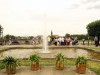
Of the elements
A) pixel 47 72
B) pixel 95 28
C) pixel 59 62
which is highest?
pixel 95 28

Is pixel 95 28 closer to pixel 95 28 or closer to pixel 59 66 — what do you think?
pixel 95 28

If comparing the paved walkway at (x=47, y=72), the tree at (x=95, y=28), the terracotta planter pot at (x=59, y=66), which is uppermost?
the tree at (x=95, y=28)

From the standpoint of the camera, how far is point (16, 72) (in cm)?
1027

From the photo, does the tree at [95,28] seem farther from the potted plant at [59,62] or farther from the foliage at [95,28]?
the potted plant at [59,62]

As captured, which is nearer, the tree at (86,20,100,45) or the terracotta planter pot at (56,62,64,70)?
the terracotta planter pot at (56,62,64,70)

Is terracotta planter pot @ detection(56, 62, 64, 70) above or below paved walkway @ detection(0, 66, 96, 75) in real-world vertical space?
above

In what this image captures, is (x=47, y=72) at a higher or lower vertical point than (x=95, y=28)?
lower

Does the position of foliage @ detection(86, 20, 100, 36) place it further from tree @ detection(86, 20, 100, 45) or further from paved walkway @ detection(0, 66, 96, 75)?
paved walkway @ detection(0, 66, 96, 75)

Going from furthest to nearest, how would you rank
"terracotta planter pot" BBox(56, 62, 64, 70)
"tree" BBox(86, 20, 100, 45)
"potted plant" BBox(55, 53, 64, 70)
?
"tree" BBox(86, 20, 100, 45), "terracotta planter pot" BBox(56, 62, 64, 70), "potted plant" BBox(55, 53, 64, 70)

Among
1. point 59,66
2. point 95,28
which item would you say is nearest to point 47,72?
point 59,66

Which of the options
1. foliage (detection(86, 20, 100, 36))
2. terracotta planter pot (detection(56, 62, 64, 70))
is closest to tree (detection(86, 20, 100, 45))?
foliage (detection(86, 20, 100, 36))

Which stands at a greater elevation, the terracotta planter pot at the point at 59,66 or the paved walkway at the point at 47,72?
the terracotta planter pot at the point at 59,66

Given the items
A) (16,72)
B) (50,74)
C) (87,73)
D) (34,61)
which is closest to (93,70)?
(87,73)

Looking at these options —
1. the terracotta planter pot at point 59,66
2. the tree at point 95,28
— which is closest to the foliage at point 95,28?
the tree at point 95,28
